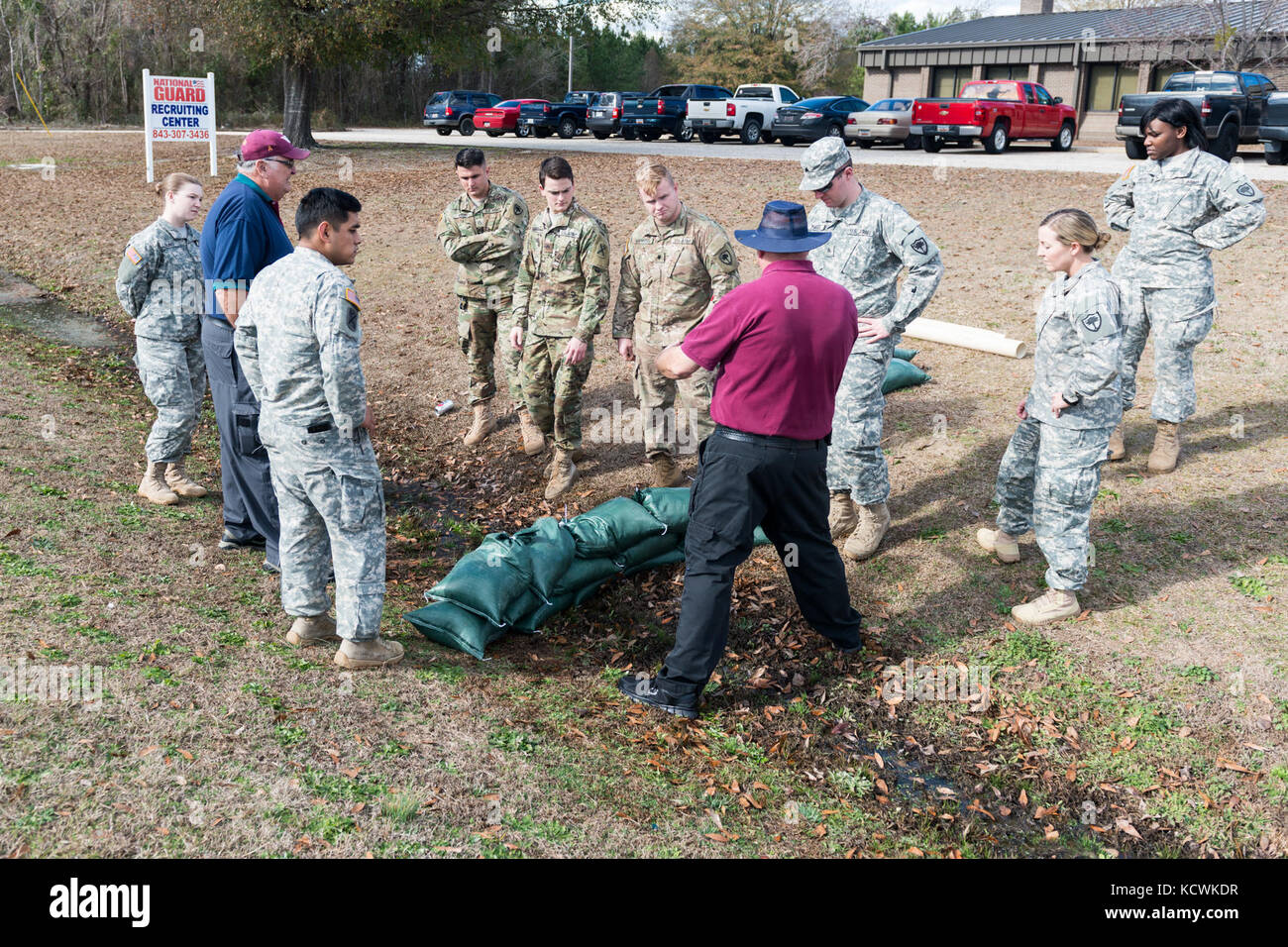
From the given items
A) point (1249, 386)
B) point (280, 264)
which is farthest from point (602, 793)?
point (1249, 386)

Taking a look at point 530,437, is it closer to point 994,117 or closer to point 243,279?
point 243,279

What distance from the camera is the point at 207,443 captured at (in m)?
7.59

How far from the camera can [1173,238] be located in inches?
255

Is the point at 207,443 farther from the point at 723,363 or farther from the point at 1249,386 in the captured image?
the point at 1249,386

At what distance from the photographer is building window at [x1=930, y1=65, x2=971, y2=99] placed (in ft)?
126

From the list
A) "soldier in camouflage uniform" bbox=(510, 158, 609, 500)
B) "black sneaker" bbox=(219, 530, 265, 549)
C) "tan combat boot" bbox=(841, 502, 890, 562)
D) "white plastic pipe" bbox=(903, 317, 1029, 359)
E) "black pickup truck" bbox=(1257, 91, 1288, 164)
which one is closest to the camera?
"black sneaker" bbox=(219, 530, 265, 549)

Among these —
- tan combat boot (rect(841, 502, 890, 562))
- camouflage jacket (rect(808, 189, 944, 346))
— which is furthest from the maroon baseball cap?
tan combat boot (rect(841, 502, 890, 562))

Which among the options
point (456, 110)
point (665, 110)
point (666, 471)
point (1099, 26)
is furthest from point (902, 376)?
point (1099, 26)

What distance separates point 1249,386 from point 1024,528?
153 inches

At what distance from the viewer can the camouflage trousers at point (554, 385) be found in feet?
22.5

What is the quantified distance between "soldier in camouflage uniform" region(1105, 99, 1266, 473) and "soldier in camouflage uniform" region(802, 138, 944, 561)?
64.5 inches

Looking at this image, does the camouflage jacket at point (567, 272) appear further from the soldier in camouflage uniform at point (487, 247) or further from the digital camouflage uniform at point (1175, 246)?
the digital camouflage uniform at point (1175, 246)

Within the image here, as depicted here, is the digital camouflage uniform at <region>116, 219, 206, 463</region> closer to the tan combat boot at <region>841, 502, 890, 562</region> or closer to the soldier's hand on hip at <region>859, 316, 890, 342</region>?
the soldier's hand on hip at <region>859, 316, 890, 342</region>

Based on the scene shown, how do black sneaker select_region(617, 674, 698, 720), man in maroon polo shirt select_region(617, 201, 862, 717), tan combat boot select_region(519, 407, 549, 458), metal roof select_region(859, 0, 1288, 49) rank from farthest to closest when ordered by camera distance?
metal roof select_region(859, 0, 1288, 49)
tan combat boot select_region(519, 407, 549, 458)
black sneaker select_region(617, 674, 698, 720)
man in maroon polo shirt select_region(617, 201, 862, 717)
